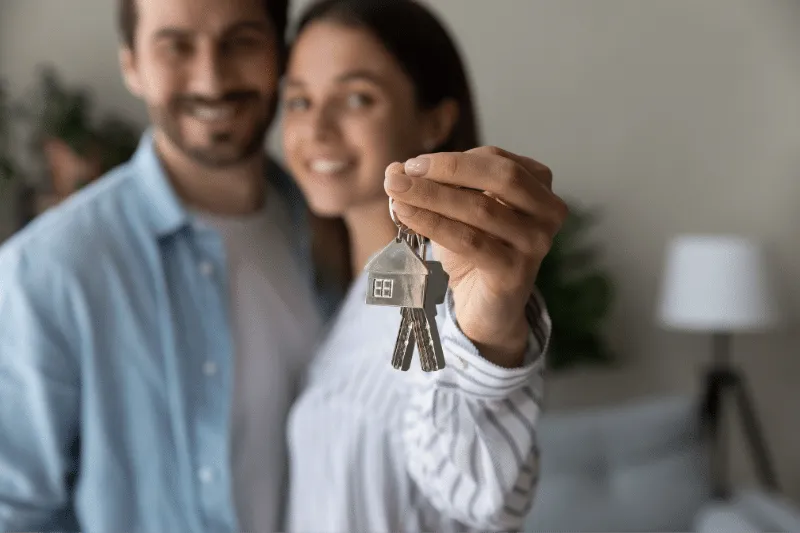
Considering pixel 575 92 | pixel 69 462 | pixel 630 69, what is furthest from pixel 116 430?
pixel 630 69

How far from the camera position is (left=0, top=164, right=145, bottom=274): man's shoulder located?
0.42 metres

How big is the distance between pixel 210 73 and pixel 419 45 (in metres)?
0.12

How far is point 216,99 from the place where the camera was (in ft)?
1.40

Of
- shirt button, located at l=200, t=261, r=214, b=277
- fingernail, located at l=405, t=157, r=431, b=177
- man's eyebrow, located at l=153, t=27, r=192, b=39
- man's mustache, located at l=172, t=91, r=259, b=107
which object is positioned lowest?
shirt button, located at l=200, t=261, r=214, b=277

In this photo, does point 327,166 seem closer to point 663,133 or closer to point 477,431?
point 477,431

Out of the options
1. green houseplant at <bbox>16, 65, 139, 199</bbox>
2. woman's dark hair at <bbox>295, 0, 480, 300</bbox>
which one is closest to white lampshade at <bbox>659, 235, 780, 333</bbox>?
green houseplant at <bbox>16, 65, 139, 199</bbox>

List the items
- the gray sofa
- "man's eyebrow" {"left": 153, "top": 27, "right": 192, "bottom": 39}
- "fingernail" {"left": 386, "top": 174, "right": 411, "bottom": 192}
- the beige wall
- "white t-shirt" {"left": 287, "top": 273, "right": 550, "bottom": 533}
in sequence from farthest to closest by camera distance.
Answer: the beige wall
the gray sofa
"man's eyebrow" {"left": 153, "top": 27, "right": 192, "bottom": 39}
"white t-shirt" {"left": 287, "top": 273, "right": 550, "bottom": 533}
"fingernail" {"left": 386, "top": 174, "right": 411, "bottom": 192}

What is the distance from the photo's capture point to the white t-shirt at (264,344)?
1.43ft

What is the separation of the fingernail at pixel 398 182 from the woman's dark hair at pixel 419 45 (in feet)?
0.53

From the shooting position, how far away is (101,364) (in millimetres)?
420

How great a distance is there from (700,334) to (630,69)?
505 mm

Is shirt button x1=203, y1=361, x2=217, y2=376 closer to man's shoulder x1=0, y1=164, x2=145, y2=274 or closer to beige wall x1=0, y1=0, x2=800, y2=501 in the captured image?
man's shoulder x1=0, y1=164, x2=145, y2=274

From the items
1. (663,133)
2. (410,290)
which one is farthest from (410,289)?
(663,133)

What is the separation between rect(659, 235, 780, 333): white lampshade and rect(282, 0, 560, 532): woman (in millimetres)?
944
